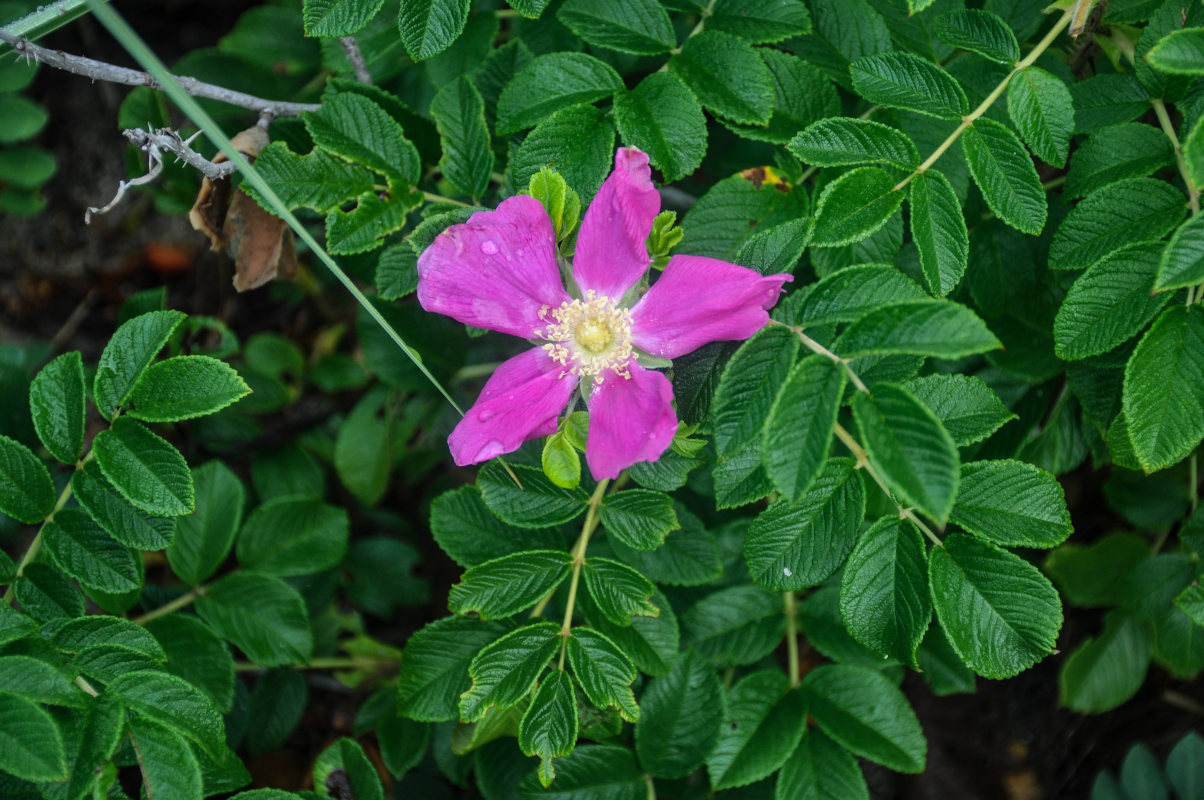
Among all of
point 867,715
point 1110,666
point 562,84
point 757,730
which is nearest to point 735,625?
point 757,730

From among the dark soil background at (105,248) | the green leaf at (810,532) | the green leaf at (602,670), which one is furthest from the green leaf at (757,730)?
the dark soil background at (105,248)

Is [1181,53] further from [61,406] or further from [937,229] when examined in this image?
[61,406]

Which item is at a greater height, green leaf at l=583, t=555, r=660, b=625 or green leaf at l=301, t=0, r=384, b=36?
green leaf at l=301, t=0, r=384, b=36

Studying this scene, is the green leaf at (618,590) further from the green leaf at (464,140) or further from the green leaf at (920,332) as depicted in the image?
the green leaf at (464,140)

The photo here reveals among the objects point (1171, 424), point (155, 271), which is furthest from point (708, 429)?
point (155, 271)

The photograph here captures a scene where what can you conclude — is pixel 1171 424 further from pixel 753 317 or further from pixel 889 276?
pixel 753 317

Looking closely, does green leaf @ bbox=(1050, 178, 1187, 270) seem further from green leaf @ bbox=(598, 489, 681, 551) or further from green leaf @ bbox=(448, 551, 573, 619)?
green leaf @ bbox=(448, 551, 573, 619)

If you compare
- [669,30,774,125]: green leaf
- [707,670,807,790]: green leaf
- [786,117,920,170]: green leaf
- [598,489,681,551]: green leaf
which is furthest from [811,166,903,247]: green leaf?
[707,670,807,790]: green leaf
